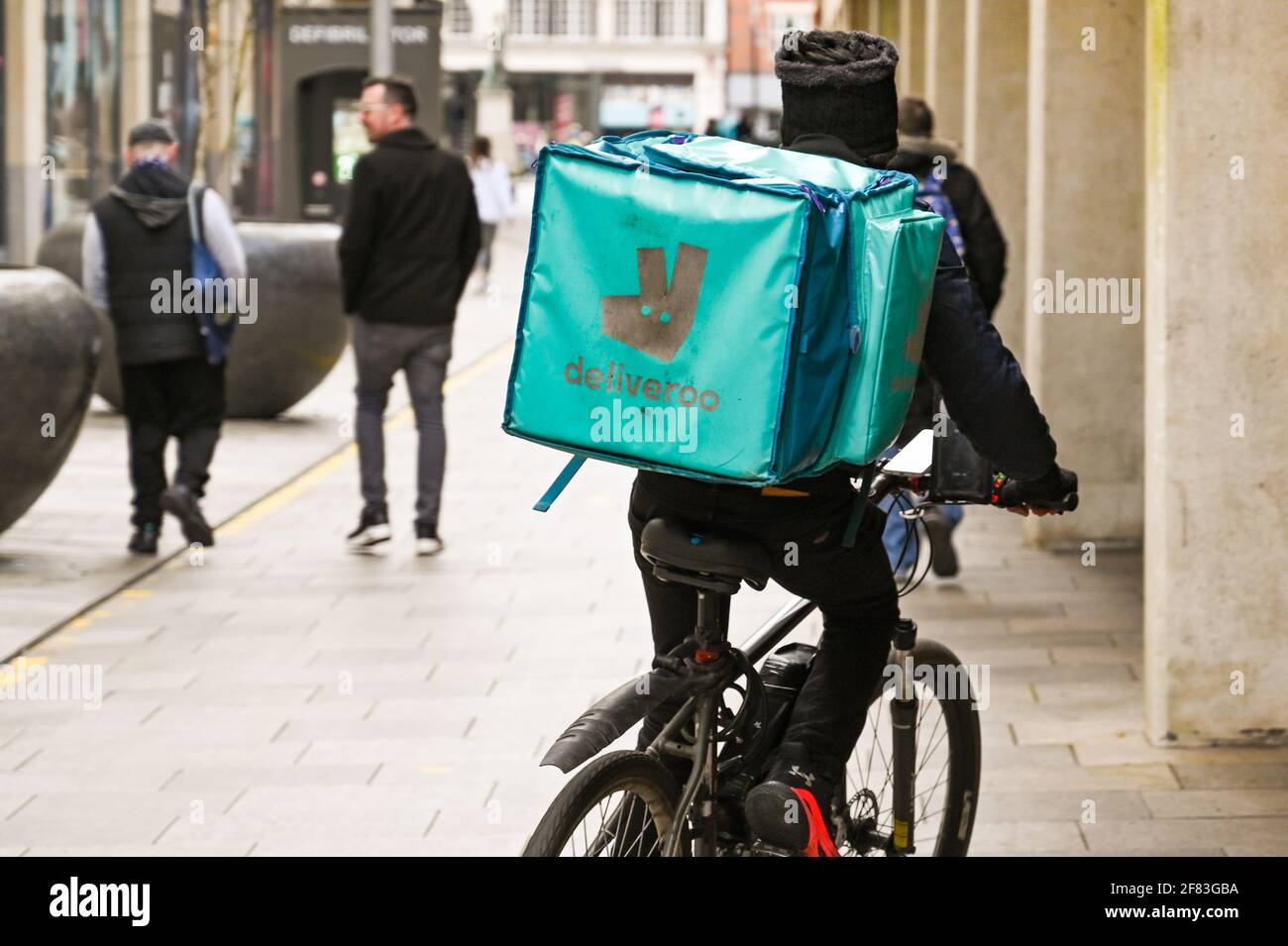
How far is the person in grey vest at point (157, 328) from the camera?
938 cm

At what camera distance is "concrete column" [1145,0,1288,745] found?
19.6 feet

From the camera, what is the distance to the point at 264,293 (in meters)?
13.8

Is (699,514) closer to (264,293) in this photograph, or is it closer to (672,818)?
(672,818)

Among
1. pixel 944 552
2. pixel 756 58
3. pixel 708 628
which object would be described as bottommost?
pixel 944 552

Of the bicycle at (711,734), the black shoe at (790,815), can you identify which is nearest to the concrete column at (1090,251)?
the bicycle at (711,734)

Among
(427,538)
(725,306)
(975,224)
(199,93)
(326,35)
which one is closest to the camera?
(725,306)

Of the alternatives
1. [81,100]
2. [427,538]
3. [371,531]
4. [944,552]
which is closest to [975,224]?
[944,552]

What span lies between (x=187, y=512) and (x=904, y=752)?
5.57 meters

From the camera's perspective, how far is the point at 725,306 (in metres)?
3.34

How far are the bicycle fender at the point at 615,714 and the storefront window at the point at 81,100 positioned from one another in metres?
17.3

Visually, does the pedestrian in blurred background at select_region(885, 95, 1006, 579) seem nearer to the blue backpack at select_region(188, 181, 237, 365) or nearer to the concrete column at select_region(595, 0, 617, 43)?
the blue backpack at select_region(188, 181, 237, 365)

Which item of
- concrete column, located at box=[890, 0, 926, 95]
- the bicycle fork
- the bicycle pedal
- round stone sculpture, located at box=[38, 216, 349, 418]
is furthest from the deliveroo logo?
concrete column, located at box=[890, 0, 926, 95]

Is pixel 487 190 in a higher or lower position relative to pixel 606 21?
lower

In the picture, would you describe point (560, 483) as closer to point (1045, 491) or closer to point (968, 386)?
point (968, 386)
